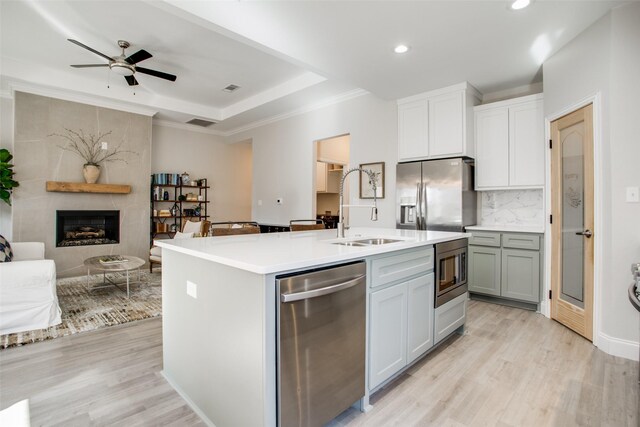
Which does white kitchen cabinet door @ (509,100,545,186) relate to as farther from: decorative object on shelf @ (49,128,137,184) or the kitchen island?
decorative object on shelf @ (49,128,137,184)

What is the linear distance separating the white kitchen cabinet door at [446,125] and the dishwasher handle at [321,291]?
2.94 metres

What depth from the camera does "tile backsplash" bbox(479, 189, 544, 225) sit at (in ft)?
13.0

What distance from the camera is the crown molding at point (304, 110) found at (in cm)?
497

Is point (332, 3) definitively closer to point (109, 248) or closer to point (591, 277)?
point (591, 277)

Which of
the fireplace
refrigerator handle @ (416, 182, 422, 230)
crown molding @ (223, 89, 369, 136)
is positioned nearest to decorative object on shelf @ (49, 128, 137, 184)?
the fireplace

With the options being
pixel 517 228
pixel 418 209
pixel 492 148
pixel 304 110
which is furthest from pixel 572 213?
pixel 304 110

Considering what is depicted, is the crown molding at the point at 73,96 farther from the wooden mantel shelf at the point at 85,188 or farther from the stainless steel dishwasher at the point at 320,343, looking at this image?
the stainless steel dishwasher at the point at 320,343

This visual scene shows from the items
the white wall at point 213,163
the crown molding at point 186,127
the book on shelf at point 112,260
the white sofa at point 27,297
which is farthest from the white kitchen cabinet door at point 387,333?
the crown molding at point 186,127

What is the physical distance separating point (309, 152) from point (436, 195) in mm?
2571

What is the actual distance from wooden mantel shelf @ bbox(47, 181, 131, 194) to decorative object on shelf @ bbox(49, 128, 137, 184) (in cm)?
12

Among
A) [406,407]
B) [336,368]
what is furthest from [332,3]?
[406,407]

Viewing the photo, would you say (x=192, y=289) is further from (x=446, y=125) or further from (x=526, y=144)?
(x=526, y=144)

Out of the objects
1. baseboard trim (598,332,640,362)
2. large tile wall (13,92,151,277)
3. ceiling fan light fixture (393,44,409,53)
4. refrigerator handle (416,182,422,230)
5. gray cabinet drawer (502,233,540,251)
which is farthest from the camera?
large tile wall (13,92,151,277)

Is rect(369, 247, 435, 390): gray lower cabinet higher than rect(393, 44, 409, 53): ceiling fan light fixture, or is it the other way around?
rect(393, 44, 409, 53): ceiling fan light fixture
